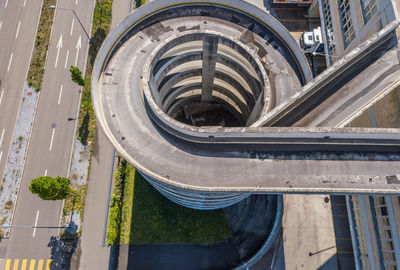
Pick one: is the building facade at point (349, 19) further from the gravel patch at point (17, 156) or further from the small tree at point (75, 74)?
the gravel patch at point (17, 156)

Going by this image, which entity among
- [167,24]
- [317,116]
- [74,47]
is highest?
[74,47]

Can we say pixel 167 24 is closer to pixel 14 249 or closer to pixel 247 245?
pixel 247 245

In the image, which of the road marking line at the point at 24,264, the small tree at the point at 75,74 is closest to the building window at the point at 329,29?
the small tree at the point at 75,74

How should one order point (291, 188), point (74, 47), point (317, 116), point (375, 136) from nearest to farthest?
1. point (291, 188)
2. point (375, 136)
3. point (317, 116)
4. point (74, 47)

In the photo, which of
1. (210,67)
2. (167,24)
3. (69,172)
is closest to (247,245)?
(210,67)

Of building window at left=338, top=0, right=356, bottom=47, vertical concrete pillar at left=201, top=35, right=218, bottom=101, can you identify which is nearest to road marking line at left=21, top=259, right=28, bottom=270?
vertical concrete pillar at left=201, top=35, right=218, bottom=101
